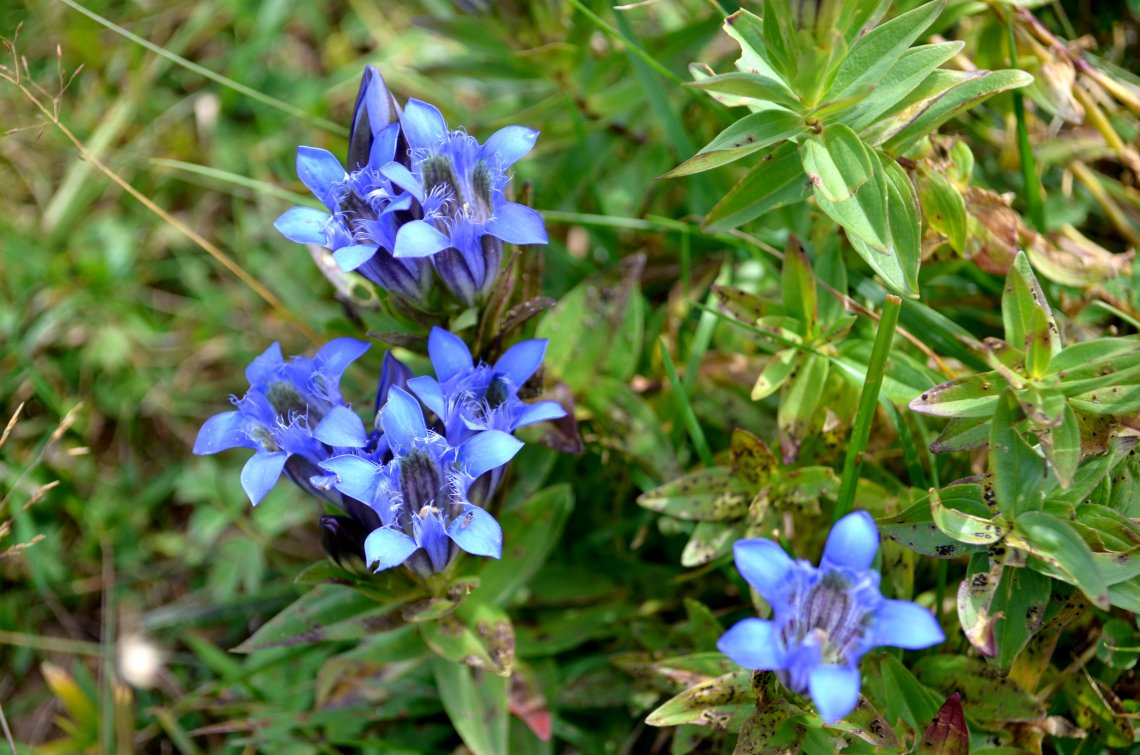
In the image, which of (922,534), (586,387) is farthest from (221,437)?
(922,534)

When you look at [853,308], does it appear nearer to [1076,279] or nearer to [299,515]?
[1076,279]

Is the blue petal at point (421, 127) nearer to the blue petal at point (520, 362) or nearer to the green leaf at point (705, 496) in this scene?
the blue petal at point (520, 362)

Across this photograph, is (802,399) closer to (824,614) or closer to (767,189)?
(767,189)

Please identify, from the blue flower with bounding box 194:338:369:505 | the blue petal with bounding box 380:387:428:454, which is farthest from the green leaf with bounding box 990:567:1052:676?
the blue flower with bounding box 194:338:369:505

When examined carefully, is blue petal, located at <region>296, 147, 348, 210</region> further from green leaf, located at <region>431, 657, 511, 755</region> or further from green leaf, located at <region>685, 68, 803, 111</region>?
green leaf, located at <region>431, 657, 511, 755</region>

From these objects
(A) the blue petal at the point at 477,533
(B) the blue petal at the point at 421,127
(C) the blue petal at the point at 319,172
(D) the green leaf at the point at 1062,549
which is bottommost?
(A) the blue petal at the point at 477,533

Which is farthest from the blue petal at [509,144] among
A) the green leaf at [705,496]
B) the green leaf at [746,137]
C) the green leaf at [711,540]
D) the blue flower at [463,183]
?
the green leaf at [711,540]

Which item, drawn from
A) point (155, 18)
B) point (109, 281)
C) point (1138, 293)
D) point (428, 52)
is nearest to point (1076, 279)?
point (1138, 293)

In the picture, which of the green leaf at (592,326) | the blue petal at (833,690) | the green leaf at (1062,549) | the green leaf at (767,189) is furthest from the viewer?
the green leaf at (592,326)
